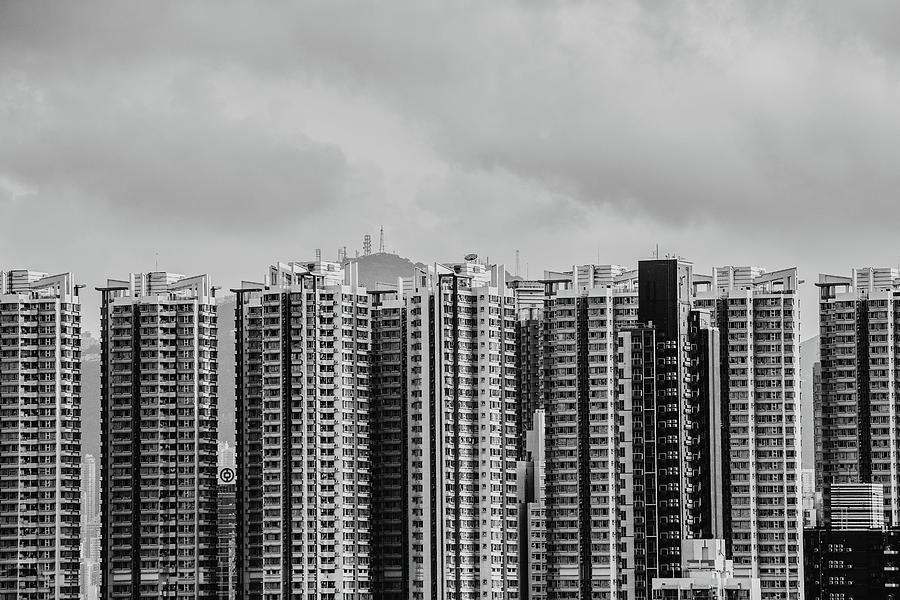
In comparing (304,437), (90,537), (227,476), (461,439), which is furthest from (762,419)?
(90,537)

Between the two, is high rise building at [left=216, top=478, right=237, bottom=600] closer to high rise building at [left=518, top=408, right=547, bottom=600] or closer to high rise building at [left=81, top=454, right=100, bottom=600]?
high rise building at [left=81, top=454, right=100, bottom=600]

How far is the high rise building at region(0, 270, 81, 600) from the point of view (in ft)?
573

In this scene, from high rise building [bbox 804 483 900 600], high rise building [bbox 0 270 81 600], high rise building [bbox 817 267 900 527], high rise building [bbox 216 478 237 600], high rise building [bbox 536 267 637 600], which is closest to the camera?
high rise building [bbox 804 483 900 600]

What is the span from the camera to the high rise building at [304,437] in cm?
17000

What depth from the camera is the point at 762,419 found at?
18288 cm

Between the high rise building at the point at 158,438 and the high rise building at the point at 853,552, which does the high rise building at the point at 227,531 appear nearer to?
the high rise building at the point at 158,438

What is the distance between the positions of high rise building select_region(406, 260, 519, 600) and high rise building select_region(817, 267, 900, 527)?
103ft

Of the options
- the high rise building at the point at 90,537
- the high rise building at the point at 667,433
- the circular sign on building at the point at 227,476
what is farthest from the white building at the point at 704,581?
the high rise building at the point at 90,537

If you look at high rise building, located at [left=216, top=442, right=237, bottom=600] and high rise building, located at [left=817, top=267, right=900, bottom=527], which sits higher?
high rise building, located at [left=817, top=267, right=900, bottom=527]

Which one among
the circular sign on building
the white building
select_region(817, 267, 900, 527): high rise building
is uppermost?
select_region(817, 267, 900, 527): high rise building

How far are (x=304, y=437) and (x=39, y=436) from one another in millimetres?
20531

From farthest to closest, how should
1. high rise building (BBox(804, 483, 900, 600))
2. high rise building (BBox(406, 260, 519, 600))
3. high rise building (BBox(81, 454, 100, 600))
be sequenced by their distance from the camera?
high rise building (BBox(81, 454, 100, 600))
high rise building (BBox(406, 260, 519, 600))
high rise building (BBox(804, 483, 900, 600))

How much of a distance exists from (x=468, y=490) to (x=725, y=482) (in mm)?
20604

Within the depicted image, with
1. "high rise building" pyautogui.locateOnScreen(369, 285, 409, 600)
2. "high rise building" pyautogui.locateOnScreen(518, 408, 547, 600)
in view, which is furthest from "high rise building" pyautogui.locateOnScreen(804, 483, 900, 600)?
"high rise building" pyautogui.locateOnScreen(369, 285, 409, 600)
